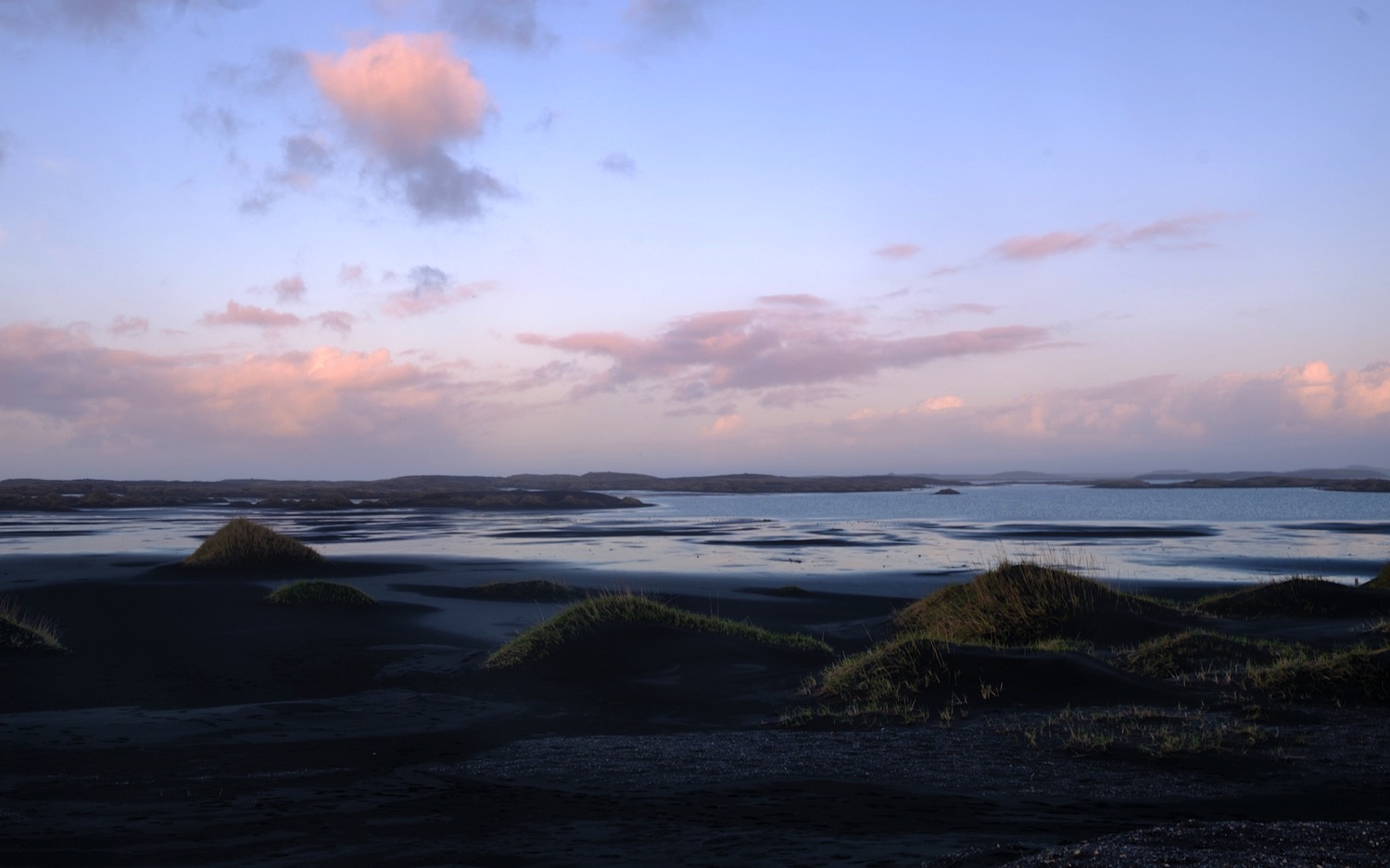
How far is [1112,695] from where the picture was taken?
12172mm

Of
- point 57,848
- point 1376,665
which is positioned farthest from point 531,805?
point 1376,665

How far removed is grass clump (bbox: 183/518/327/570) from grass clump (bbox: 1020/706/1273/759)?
27.1 m

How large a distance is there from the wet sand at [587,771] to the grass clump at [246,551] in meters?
14.0

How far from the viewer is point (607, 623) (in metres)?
16.9

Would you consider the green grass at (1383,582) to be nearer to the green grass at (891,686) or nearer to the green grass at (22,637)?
the green grass at (891,686)

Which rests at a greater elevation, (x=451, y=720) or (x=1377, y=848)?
(x=1377, y=848)

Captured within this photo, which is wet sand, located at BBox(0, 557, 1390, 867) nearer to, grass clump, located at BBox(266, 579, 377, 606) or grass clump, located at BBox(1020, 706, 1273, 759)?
grass clump, located at BBox(1020, 706, 1273, 759)

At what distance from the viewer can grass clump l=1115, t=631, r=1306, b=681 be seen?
527 inches

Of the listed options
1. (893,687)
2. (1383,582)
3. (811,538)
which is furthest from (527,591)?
(811,538)

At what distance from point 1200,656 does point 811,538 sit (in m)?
37.4

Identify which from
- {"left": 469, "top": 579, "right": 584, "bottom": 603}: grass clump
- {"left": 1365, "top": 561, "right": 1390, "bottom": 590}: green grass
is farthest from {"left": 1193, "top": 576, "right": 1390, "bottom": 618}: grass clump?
{"left": 469, "top": 579, "right": 584, "bottom": 603}: grass clump

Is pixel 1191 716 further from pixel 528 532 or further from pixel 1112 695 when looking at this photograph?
pixel 528 532

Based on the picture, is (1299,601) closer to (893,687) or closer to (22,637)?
(893,687)

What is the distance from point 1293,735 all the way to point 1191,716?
1.16m
